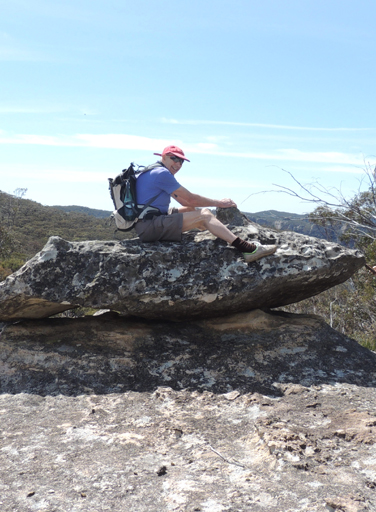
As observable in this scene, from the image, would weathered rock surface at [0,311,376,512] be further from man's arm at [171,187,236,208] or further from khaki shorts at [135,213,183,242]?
man's arm at [171,187,236,208]

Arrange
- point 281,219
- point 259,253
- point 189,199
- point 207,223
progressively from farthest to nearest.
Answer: point 281,219, point 189,199, point 207,223, point 259,253

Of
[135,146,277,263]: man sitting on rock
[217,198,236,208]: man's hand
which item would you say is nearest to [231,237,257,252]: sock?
[135,146,277,263]: man sitting on rock

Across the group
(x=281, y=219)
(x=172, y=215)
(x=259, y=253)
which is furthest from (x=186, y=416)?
(x=281, y=219)

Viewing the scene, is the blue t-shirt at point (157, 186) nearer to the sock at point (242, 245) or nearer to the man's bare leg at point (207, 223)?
the man's bare leg at point (207, 223)

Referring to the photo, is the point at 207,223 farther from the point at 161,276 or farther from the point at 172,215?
the point at 161,276

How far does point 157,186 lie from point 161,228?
0.54m

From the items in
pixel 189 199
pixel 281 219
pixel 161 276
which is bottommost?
pixel 161 276

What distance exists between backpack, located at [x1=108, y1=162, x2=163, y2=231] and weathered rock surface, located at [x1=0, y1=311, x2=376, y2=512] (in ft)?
4.60

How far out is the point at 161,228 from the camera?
5688 mm

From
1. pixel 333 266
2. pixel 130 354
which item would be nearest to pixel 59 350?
pixel 130 354

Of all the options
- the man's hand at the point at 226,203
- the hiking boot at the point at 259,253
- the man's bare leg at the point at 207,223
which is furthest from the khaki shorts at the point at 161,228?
the hiking boot at the point at 259,253

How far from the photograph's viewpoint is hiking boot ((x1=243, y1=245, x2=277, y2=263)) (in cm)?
552

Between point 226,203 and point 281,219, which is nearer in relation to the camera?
point 226,203

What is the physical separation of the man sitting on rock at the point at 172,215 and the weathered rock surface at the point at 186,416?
1.11 metres
